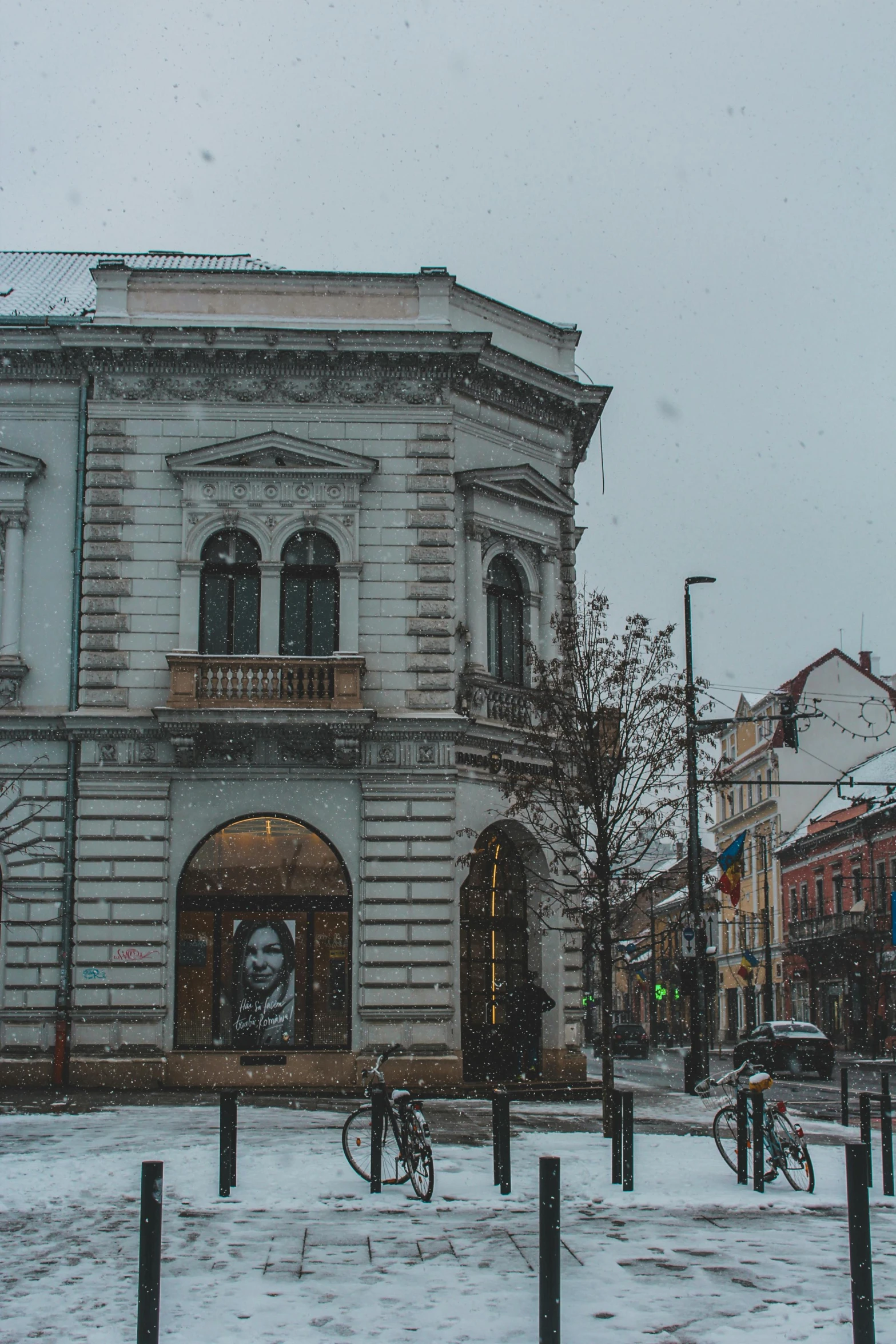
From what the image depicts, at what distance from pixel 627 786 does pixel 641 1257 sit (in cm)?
830

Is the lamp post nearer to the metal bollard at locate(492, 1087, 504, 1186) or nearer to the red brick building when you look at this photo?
the metal bollard at locate(492, 1087, 504, 1186)

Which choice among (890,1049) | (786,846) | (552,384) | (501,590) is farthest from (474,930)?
(786,846)

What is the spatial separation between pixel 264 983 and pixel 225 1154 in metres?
11.3

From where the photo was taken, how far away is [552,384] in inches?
1030

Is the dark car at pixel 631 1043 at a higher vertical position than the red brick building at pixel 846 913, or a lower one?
lower

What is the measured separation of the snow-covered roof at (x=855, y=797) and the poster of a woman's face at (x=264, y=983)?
109ft

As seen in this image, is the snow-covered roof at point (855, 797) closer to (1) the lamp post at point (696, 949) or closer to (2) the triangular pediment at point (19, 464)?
(1) the lamp post at point (696, 949)

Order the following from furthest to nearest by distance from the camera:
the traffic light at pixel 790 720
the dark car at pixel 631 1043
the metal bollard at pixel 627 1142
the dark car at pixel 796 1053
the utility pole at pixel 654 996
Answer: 1. the utility pole at pixel 654 996
2. the dark car at pixel 631 1043
3. the dark car at pixel 796 1053
4. the traffic light at pixel 790 720
5. the metal bollard at pixel 627 1142

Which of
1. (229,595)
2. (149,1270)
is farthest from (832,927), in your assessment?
(149,1270)

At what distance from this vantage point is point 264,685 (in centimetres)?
2297

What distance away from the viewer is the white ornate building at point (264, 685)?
895 inches

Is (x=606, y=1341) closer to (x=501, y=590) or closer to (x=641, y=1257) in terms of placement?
(x=641, y=1257)

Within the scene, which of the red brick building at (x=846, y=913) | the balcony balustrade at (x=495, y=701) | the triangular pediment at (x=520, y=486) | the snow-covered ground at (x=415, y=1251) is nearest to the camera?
the snow-covered ground at (x=415, y=1251)

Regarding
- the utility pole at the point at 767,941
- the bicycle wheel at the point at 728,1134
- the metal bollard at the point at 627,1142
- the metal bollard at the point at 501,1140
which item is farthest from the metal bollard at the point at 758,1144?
the utility pole at the point at 767,941
